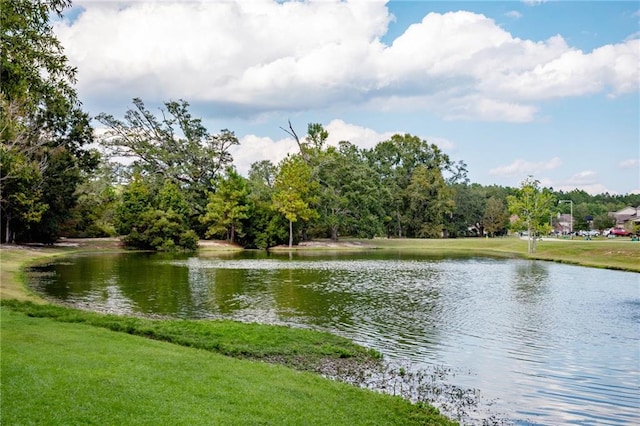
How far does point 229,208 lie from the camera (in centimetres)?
6644

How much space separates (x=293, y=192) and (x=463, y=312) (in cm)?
4909

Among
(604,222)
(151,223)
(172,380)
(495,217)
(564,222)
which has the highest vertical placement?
(495,217)

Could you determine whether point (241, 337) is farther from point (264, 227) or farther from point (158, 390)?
point (264, 227)

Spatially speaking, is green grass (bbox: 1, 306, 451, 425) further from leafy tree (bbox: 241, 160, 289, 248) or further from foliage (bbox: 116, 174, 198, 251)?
leafy tree (bbox: 241, 160, 289, 248)

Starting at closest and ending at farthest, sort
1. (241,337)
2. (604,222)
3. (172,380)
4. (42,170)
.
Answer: (172,380), (241,337), (42,170), (604,222)

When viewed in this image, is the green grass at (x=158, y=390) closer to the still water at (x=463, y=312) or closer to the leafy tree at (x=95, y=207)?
the still water at (x=463, y=312)

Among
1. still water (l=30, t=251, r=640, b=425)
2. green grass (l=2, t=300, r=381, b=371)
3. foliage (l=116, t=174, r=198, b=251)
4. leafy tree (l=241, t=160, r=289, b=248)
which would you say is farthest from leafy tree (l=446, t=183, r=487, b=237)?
green grass (l=2, t=300, r=381, b=371)

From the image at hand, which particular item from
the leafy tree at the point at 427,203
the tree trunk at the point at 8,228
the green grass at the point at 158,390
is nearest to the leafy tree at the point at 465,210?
the leafy tree at the point at 427,203

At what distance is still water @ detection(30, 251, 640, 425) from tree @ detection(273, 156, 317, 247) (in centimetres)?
2889

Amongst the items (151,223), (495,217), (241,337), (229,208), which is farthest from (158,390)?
(495,217)

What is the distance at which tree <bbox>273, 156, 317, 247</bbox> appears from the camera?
223 feet

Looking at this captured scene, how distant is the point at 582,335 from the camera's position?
17328mm

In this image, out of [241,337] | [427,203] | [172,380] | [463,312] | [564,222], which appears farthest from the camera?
[564,222]

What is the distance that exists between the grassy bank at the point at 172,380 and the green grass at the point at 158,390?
0.7 inches
